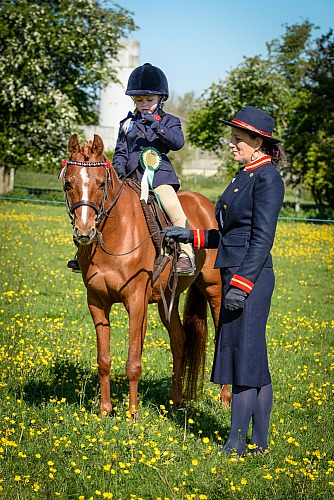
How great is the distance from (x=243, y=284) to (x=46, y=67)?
30450 mm

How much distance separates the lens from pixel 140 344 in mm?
6270

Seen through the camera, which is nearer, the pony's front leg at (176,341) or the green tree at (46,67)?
the pony's front leg at (176,341)

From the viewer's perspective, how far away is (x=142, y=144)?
6.81 meters

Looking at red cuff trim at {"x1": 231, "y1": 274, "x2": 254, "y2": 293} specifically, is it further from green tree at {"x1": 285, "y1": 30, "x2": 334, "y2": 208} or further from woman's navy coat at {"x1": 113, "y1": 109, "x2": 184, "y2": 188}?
green tree at {"x1": 285, "y1": 30, "x2": 334, "y2": 208}

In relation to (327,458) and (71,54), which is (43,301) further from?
(71,54)

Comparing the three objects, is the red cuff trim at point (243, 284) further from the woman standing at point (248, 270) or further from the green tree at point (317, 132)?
the green tree at point (317, 132)

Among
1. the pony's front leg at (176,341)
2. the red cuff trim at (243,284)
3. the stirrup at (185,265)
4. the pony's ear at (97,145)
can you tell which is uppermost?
the pony's ear at (97,145)

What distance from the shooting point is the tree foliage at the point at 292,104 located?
33.0 m

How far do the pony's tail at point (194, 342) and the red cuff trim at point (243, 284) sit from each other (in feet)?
7.65

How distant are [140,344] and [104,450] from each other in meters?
1.27

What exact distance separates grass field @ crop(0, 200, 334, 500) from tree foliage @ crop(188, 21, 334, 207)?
72.3 ft

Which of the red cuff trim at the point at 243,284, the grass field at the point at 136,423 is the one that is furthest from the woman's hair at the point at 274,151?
the grass field at the point at 136,423

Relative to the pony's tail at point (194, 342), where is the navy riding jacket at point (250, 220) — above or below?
above

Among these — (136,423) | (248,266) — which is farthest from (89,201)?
(136,423)
